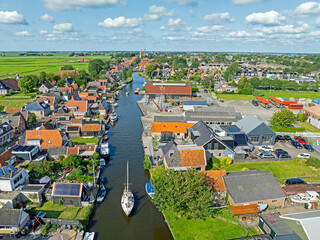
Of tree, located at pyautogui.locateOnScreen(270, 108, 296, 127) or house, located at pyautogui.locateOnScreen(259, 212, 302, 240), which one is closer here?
house, located at pyautogui.locateOnScreen(259, 212, 302, 240)

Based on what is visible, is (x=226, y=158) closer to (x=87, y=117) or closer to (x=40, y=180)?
(x=40, y=180)

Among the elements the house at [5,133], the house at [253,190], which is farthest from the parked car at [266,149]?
the house at [5,133]

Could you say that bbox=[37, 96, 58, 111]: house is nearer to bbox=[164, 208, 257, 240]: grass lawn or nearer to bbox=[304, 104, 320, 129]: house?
bbox=[164, 208, 257, 240]: grass lawn

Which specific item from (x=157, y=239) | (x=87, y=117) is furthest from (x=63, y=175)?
(x=87, y=117)

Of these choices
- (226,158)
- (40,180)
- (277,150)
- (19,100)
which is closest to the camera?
(40,180)

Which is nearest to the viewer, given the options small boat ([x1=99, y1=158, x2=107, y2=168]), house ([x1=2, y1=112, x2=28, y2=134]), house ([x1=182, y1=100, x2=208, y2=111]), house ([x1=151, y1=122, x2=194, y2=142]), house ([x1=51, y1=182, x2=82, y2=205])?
house ([x1=51, y1=182, x2=82, y2=205])

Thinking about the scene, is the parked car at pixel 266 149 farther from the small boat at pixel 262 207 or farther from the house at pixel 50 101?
the house at pixel 50 101

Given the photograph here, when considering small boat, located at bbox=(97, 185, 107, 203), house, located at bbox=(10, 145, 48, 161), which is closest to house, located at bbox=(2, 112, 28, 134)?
house, located at bbox=(10, 145, 48, 161)
